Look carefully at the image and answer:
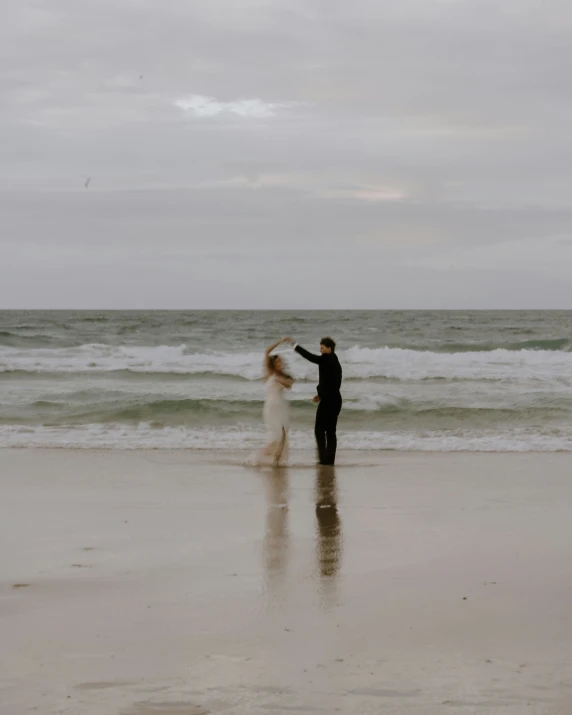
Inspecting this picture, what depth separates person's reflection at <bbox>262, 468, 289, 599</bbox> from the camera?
222 inches

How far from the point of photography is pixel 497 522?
7391mm

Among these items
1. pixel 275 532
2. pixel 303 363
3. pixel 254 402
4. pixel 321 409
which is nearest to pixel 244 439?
pixel 321 409

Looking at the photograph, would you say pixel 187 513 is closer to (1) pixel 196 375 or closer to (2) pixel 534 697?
(2) pixel 534 697

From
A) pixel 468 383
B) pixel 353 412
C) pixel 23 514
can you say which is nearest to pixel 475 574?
pixel 23 514

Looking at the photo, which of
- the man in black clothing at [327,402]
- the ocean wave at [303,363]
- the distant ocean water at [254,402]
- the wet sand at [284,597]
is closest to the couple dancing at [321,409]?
the man in black clothing at [327,402]

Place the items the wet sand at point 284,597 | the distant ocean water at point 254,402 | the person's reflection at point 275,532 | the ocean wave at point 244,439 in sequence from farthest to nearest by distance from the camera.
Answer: the distant ocean water at point 254,402
the ocean wave at point 244,439
the person's reflection at point 275,532
the wet sand at point 284,597

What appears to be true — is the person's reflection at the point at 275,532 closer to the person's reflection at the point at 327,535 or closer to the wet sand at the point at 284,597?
the wet sand at the point at 284,597

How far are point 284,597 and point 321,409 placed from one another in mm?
5717

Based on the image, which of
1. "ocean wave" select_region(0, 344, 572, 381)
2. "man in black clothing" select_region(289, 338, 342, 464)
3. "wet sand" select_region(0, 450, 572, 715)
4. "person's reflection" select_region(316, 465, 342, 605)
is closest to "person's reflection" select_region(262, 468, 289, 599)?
"wet sand" select_region(0, 450, 572, 715)

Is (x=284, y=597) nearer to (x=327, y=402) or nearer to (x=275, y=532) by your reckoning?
(x=275, y=532)

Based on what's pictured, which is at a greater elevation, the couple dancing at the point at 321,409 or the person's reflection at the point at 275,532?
the couple dancing at the point at 321,409

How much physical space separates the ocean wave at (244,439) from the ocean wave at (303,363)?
345 inches

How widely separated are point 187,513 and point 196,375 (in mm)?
15917

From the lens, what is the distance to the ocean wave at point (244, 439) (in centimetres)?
1240
